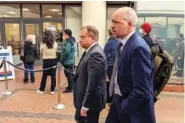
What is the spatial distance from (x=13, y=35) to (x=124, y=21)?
11.7 meters

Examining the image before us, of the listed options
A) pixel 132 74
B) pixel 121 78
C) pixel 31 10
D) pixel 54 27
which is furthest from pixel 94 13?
pixel 132 74

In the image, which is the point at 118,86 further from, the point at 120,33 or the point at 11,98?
the point at 11,98

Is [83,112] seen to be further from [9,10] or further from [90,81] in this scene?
[9,10]

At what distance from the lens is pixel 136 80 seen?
A: 2.10 m

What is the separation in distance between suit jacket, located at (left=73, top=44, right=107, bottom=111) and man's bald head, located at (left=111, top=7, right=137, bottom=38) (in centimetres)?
65

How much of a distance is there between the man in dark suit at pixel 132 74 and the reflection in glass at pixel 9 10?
11.4 metres

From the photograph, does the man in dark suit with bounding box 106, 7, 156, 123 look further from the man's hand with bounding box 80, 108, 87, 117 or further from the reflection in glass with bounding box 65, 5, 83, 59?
the reflection in glass with bounding box 65, 5, 83, 59

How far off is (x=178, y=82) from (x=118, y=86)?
657 cm

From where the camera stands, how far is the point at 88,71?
110 inches

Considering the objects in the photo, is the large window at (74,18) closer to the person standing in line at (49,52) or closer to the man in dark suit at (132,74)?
the person standing in line at (49,52)

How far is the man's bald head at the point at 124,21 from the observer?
217cm

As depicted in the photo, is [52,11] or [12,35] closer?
[52,11]

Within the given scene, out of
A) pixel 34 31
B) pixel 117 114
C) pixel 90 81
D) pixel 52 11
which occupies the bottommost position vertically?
pixel 117 114

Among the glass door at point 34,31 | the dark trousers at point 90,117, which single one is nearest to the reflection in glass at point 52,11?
the glass door at point 34,31
